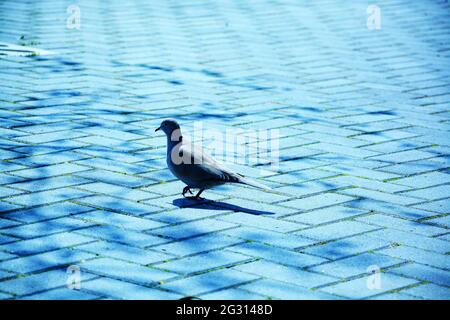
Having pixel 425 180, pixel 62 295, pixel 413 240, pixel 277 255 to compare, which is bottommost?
pixel 62 295

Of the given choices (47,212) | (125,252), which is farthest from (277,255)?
(47,212)

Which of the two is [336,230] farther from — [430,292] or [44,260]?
[44,260]

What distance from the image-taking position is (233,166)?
234 inches

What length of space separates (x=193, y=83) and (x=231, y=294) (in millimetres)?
4519

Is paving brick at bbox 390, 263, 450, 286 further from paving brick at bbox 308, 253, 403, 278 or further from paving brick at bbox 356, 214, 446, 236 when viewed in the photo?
paving brick at bbox 356, 214, 446, 236

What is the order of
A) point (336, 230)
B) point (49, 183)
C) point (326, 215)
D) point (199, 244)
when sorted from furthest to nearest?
point (49, 183), point (326, 215), point (336, 230), point (199, 244)

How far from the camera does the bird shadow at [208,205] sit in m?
5.09

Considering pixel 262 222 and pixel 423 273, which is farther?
pixel 262 222

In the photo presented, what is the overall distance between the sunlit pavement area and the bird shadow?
0.02 meters

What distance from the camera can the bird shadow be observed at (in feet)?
16.7

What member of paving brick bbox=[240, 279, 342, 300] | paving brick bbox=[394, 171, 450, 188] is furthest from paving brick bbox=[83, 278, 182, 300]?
paving brick bbox=[394, 171, 450, 188]

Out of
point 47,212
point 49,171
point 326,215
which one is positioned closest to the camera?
point 47,212

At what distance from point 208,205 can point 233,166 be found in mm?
805

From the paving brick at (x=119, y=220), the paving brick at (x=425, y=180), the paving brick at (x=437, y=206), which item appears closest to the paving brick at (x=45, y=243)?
the paving brick at (x=119, y=220)
